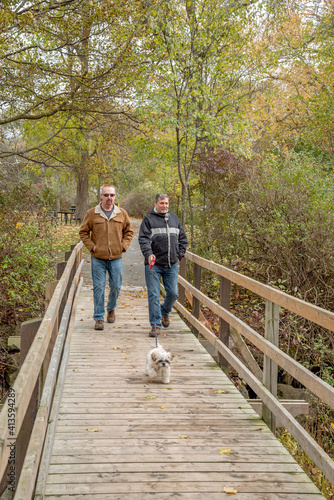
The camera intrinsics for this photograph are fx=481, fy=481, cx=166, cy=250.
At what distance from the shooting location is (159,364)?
4.95 m

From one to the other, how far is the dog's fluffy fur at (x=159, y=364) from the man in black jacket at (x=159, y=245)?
140cm

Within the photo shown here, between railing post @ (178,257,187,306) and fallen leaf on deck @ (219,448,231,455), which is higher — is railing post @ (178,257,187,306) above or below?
above

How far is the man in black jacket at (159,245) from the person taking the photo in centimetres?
659

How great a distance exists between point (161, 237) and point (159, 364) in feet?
7.21

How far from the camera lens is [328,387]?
9.52 feet

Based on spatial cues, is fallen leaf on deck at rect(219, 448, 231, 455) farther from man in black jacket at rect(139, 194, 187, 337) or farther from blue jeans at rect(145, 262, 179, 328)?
→ blue jeans at rect(145, 262, 179, 328)

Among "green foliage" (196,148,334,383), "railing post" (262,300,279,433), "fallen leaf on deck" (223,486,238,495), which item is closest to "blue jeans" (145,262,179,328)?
"green foliage" (196,148,334,383)

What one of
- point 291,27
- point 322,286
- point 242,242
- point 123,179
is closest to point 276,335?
point 322,286

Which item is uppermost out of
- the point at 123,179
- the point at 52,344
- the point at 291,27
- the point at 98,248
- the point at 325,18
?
the point at 291,27

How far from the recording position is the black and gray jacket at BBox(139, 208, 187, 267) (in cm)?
661

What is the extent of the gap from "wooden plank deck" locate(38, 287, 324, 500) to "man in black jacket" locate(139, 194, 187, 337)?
40.4 inches

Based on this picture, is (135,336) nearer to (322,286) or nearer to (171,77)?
(322,286)

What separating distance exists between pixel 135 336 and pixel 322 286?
4.30 m

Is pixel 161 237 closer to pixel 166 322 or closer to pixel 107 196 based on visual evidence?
→ pixel 107 196
